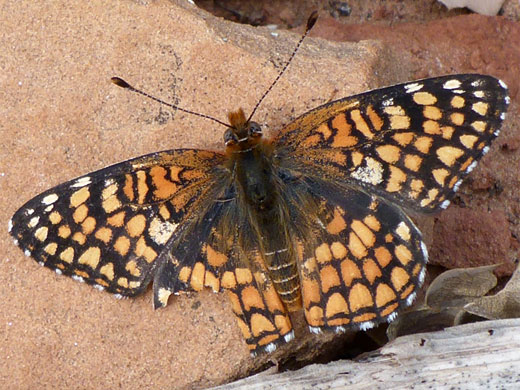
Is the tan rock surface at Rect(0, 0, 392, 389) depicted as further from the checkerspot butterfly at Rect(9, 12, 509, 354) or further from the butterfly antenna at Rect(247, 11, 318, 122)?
the checkerspot butterfly at Rect(9, 12, 509, 354)

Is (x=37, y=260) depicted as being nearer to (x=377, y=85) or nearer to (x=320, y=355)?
(x=320, y=355)

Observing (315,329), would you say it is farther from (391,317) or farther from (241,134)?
(241,134)

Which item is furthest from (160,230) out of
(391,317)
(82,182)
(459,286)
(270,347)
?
(459,286)

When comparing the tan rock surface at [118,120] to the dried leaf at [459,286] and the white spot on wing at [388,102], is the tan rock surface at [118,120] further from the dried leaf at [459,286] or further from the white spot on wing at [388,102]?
the dried leaf at [459,286]

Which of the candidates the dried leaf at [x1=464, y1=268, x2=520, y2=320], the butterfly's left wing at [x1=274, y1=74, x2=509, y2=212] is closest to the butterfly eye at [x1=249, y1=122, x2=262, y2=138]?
the butterfly's left wing at [x1=274, y1=74, x2=509, y2=212]

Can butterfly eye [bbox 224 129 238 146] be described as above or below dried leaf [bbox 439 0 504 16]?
below

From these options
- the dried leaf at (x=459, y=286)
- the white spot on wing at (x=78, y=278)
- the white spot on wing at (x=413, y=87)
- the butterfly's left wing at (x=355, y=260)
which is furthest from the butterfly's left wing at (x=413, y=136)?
the white spot on wing at (x=78, y=278)
